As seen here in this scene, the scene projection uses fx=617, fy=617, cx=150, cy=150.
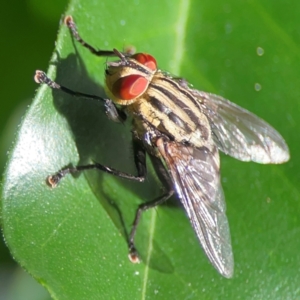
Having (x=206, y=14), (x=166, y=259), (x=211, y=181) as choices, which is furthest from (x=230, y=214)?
(x=206, y=14)

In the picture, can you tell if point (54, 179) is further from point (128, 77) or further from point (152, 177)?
point (152, 177)

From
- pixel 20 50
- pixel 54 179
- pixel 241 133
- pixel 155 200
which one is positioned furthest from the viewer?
pixel 20 50

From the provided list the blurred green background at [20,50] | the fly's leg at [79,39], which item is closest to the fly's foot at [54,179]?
the fly's leg at [79,39]

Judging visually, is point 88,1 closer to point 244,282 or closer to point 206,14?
point 206,14

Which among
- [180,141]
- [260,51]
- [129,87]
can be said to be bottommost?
[180,141]

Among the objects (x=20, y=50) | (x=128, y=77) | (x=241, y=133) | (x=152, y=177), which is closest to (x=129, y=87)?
(x=128, y=77)

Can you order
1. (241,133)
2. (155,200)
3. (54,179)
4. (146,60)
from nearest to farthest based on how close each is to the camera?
(54,179), (146,60), (155,200), (241,133)

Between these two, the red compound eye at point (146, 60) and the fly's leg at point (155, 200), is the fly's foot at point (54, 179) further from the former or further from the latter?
the red compound eye at point (146, 60)
